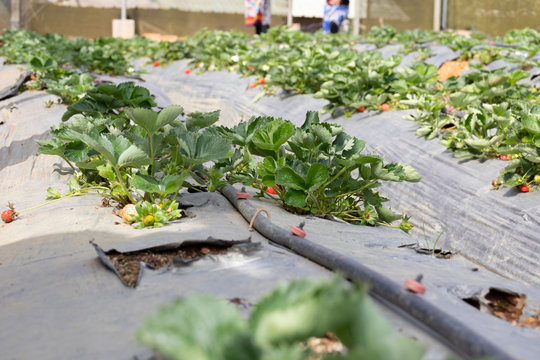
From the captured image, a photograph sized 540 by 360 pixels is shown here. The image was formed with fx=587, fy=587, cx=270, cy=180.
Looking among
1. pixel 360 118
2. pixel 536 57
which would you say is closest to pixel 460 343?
pixel 360 118

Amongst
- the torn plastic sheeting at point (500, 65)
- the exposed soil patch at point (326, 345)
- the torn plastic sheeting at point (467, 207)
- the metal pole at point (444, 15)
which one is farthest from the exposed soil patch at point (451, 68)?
the metal pole at point (444, 15)

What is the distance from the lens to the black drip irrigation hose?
3.93ft

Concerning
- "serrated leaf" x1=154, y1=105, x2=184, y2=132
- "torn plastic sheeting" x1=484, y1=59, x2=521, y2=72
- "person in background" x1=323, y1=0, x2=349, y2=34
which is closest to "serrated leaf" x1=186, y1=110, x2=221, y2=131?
"serrated leaf" x1=154, y1=105, x2=184, y2=132

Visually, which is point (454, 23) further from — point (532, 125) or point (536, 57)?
point (532, 125)

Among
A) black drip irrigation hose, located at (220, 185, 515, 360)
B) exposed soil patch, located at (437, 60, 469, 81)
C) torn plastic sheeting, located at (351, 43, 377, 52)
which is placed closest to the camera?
black drip irrigation hose, located at (220, 185, 515, 360)

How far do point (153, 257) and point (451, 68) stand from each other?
5998 millimetres

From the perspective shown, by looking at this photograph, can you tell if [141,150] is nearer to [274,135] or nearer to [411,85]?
[274,135]

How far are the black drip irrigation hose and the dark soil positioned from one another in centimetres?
22

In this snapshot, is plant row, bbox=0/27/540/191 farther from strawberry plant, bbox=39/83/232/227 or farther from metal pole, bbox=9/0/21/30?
metal pole, bbox=9/0/21/30

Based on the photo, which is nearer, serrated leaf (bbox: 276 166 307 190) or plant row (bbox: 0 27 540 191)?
serrated leaf (bbox: 276 166 307 190)

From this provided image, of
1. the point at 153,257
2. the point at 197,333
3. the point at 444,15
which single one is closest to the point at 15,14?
the point at 444,15

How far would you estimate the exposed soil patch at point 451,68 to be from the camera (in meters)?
6.79

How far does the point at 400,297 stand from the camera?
141 cm

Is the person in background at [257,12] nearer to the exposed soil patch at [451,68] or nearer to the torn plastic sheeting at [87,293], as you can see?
the exposed soil patch at [451,68]
